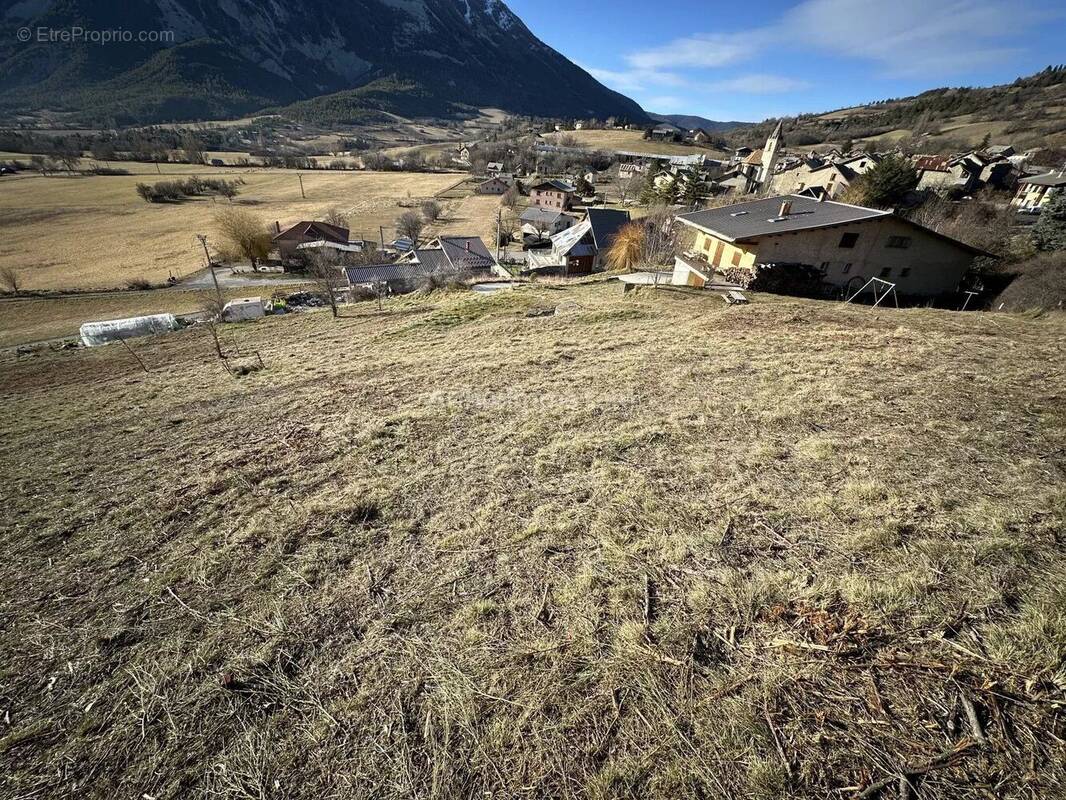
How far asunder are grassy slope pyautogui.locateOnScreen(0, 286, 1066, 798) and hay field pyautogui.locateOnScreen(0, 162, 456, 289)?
51.1 m

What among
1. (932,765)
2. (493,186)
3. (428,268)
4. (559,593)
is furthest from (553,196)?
(932,765)

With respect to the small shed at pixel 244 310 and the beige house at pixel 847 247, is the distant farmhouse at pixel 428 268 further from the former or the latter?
the beige house at pixel 847 247

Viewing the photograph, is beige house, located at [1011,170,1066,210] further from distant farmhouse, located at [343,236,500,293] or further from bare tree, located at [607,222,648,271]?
distant farmhouse, located at [343,236,500,293]

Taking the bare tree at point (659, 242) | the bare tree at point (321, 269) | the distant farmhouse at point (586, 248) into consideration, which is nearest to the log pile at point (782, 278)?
the bare tree at point (659, 242)

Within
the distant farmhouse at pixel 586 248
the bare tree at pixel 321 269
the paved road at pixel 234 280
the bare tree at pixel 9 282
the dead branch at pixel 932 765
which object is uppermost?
the dead branch at pixel 932 765

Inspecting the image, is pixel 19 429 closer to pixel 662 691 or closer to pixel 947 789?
pixel 662 691

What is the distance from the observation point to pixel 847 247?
20.9 m

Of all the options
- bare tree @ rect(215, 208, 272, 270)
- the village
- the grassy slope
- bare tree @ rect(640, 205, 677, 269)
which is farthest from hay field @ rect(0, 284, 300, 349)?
bare tree @ rect(640, 205, 677, 269)

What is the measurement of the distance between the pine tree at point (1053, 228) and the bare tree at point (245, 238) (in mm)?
65086

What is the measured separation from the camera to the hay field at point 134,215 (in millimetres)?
45844

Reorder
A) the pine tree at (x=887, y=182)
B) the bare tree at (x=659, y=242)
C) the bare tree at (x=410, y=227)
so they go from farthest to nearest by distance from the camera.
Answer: the bare tree at (x=410, y=227)
the pine tree at (x=887, y=182)
the bare tree at (x=659, y=242)

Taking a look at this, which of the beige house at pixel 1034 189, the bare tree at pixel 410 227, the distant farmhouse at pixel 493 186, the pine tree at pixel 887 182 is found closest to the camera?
the pine tree at pixel 887 182

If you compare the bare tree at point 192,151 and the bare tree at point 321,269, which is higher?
the bare tree at point 192,151

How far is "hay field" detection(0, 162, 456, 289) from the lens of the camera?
4584 centimetres
